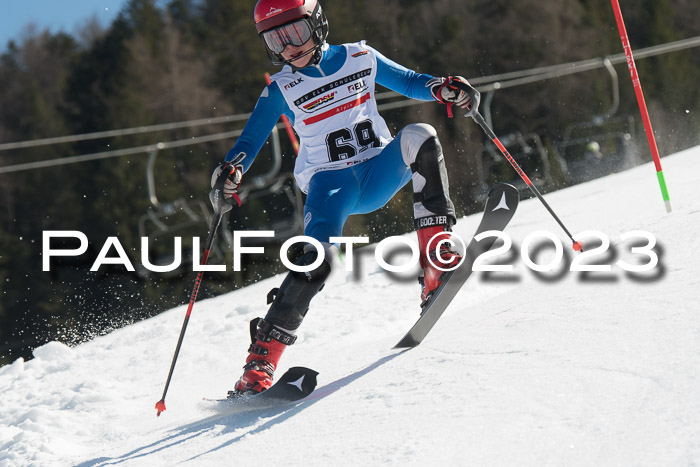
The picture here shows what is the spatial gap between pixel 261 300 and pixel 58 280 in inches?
824

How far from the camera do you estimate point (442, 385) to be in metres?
2.42

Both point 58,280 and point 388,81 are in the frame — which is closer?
point 388,81

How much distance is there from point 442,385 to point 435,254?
823 millimetres

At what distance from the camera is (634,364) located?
2.17 metres

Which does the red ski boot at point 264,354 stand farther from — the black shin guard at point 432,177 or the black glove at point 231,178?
the black shin guard at point 432,177

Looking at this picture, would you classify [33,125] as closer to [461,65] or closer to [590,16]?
[461,65]

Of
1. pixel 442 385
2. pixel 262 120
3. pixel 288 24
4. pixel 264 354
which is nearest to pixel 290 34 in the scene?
pixel 288 24

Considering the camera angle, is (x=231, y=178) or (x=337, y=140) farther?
(x=337, y=140)

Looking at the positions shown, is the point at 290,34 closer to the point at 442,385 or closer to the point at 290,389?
the point at 290,389

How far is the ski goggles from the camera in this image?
130 inches

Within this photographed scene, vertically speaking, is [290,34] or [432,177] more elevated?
[290,34]

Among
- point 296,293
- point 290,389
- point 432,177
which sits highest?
point 432,177

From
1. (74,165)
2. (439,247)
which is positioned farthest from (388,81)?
(74,165)

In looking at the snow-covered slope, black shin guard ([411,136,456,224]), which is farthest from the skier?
the snow-covered slope
